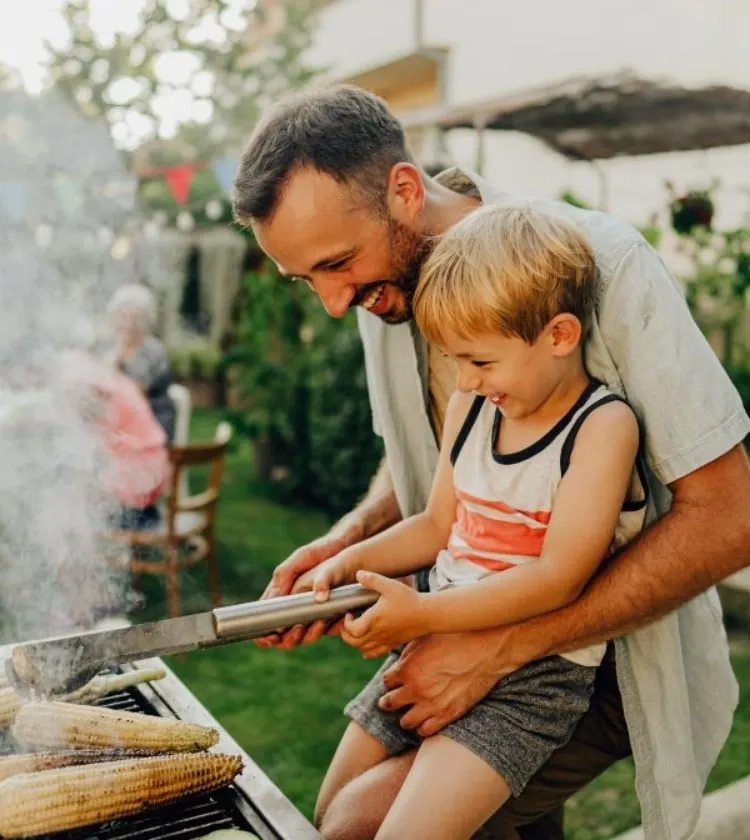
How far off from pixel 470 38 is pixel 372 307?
1131 centimetres

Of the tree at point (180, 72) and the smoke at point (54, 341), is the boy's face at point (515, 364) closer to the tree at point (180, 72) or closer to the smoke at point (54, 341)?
the smoke at point (54, 341)

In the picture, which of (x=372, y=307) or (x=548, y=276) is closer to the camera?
(x=548, y=276)

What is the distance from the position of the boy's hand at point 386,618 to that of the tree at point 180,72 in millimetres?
10139

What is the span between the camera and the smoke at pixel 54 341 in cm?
362

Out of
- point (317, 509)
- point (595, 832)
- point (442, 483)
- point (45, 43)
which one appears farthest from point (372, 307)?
point (45, 43)

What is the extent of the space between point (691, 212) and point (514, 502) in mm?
5619

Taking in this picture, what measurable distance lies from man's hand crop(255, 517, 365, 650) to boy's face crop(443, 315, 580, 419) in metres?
0.59

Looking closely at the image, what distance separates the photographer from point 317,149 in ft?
6.95

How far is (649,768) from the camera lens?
6.46ft

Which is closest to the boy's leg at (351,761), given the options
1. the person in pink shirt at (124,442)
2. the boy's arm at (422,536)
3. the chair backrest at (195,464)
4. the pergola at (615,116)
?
the boy's arm at (422,536)

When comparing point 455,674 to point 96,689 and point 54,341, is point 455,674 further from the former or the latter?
point 54,341

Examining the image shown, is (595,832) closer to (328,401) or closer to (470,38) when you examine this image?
(328,401)

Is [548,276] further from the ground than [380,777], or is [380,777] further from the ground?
[548,276]

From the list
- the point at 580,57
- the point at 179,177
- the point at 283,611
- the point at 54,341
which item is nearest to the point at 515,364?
the point at 283,611
